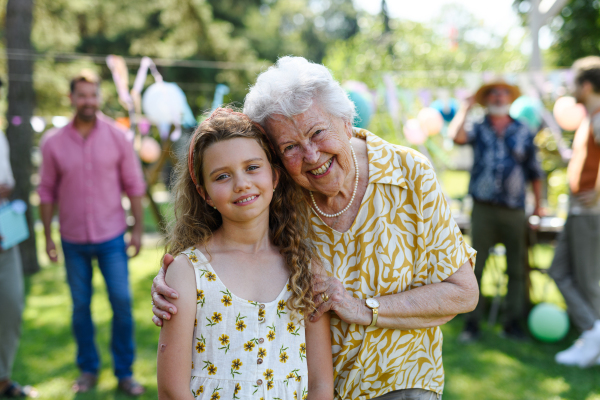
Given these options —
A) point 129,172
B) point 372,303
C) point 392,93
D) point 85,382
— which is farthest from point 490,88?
point 85,382

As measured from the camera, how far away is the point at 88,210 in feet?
11.2

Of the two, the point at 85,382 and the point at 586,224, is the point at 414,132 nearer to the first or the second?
the point at 586,224

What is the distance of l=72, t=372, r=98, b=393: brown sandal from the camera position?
11.5 ft

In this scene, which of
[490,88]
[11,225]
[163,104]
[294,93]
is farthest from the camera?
[163,104]

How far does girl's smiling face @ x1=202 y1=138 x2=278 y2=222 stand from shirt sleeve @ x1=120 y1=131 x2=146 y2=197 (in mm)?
2359

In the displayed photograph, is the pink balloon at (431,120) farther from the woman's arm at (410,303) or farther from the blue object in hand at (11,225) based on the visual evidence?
the woman's arm at (410,303)

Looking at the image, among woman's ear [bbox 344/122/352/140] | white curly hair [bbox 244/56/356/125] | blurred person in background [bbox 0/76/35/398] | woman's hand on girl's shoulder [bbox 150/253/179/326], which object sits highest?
white curly hair [bbox 244/56/356/125]

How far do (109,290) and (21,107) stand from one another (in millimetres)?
4993

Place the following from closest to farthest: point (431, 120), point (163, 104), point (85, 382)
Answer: point (85, 382) < point (163, 104) < point (431, 120)

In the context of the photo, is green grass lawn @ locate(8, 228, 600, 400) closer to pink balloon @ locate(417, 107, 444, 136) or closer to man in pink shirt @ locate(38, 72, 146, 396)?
man in pink shirt @ locate(38, 72, 146, 396)

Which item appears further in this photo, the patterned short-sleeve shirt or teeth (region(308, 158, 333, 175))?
the patterned short-sleeve shirt

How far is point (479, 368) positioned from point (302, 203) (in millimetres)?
2974

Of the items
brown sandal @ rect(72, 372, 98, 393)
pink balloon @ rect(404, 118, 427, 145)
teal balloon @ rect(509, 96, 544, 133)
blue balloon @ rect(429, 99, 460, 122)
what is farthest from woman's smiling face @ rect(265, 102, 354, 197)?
blue balloon @ rect(429, 99, 460, 122)

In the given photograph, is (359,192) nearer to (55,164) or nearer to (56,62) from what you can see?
(55,164)
